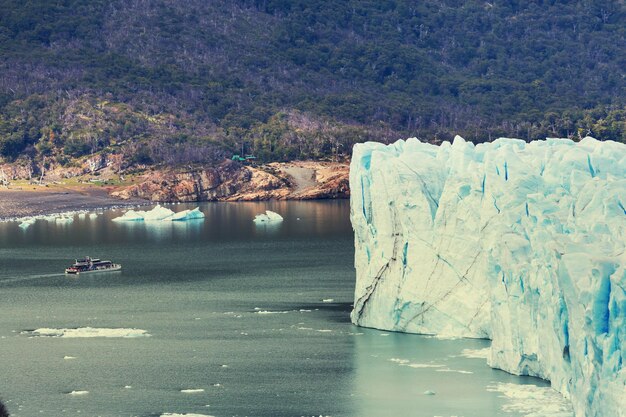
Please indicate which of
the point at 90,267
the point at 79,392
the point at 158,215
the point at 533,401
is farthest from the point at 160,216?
the point at 533,401

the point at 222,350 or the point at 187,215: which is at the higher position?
the point at 187,215

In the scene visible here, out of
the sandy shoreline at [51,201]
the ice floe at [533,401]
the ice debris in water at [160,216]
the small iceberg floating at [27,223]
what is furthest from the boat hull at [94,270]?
the sandy shoreline at [51,201]

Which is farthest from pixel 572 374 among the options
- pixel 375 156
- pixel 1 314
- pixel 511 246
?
pixel 1 314

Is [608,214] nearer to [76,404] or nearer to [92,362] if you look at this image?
[76,404]

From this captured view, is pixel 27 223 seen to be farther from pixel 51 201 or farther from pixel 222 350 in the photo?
pixel 222 350

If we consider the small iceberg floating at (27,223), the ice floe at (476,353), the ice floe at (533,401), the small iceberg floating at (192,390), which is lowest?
the small iceberg floating at (192,390)

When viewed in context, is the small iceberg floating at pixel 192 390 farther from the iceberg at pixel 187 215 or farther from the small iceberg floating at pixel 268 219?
the iceberg at pixel 187 215

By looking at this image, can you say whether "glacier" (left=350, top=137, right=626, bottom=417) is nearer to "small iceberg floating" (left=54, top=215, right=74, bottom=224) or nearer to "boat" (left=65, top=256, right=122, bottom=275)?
"boat" (left=65, top=256, right=122, bottom=275)
